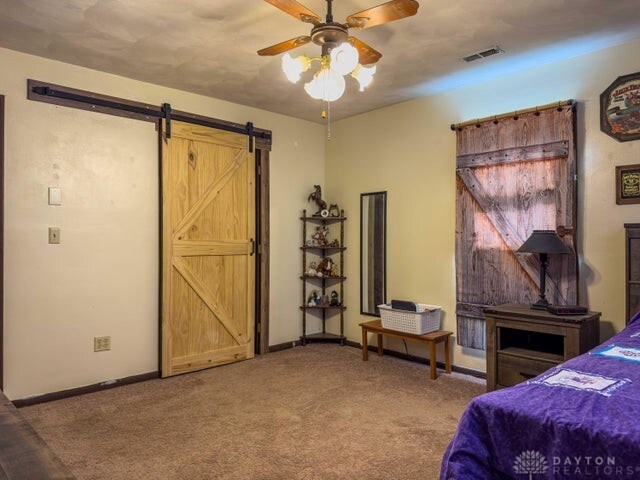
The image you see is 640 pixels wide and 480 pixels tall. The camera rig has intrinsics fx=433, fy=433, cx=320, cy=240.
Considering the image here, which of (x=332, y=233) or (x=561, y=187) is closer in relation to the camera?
(x=561, y=187)

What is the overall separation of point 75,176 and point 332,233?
9.00ft

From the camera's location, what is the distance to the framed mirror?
15.0 feet

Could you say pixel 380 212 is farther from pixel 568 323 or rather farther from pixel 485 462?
pixel 485 462

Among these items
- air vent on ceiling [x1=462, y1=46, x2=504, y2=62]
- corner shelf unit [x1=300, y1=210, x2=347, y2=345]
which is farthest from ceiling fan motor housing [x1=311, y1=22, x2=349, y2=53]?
corner shelf unit [x1=300, y1=210, x2=347, y2=345]

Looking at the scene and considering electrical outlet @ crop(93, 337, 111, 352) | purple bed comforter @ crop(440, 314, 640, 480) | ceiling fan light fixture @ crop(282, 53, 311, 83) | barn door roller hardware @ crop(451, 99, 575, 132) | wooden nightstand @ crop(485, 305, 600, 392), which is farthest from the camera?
electrical outlet @ crop(93, 337, 111, 352)

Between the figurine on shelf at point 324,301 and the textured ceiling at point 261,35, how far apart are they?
2440mm

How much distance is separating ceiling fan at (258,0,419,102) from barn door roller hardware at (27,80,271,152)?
1.74m

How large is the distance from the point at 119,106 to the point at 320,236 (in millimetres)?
2470

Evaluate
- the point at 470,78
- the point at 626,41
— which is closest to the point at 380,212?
the point at 470,78

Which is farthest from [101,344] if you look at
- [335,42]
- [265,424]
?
[335,42]

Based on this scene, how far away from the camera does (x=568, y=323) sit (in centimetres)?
276

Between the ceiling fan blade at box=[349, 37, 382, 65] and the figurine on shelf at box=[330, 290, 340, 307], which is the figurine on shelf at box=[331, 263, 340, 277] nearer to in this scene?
the figurine on shelf at box=[330, 290, 340, 307]

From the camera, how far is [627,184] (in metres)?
2.96

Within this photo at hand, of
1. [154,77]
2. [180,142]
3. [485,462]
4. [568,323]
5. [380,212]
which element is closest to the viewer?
[485,462]
